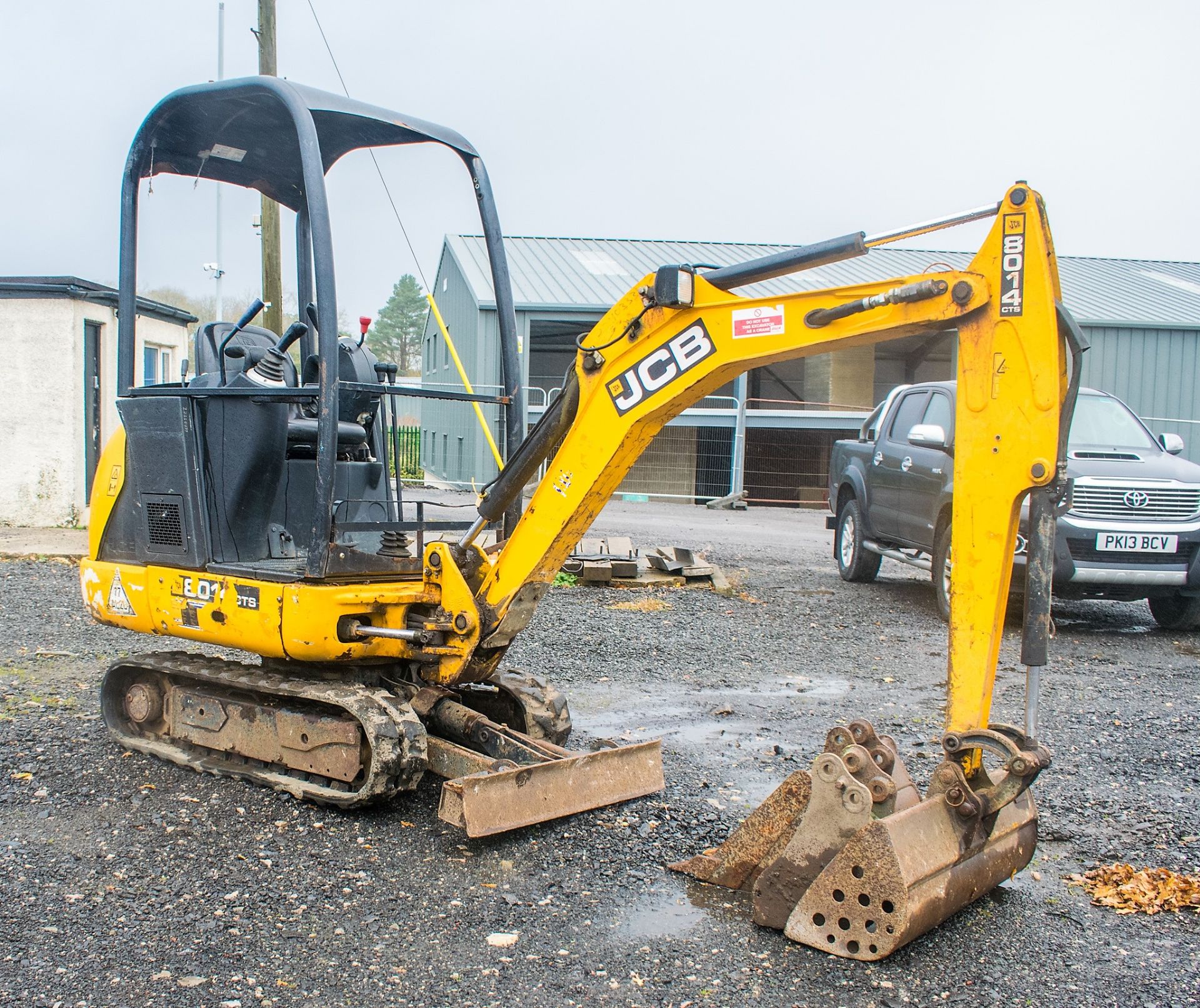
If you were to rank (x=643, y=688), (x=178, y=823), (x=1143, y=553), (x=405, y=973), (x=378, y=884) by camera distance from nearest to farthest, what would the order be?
(x=405, y=973), (x=378, y=884), (x=178, y=823), (x=643, y=688), (x=1143, y=553)

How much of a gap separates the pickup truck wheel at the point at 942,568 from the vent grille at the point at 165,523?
6.26 metres

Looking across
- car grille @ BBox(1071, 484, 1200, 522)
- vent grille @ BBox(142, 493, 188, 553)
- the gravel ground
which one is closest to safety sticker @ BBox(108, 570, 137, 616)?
vent grille @ BBox(142, 493, 188, 553)

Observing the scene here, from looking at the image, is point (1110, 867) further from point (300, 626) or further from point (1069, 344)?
point (300, 626)

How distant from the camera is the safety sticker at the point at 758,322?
4.10 metres

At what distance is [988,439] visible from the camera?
371 cm

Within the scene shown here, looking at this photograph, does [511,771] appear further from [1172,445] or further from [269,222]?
[269,222]

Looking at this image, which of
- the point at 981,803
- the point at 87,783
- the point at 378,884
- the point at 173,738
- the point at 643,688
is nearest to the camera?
Result: the point at 981,803

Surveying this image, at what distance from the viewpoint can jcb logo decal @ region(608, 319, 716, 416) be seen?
4.30m

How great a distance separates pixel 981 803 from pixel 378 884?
2123 millimetres

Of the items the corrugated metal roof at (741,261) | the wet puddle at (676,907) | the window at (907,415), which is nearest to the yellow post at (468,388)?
the wet puddle at (676,907)

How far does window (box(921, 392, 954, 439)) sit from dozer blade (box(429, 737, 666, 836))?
5965mm

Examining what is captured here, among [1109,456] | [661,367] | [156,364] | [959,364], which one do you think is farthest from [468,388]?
[156,364]

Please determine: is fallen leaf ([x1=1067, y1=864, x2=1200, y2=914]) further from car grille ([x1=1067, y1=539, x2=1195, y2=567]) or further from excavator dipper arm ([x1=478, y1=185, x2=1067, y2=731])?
car grille ([x1=1067, y1=539, x2=1195, y2=567])

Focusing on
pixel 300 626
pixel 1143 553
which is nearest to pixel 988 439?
pixel 300 626
